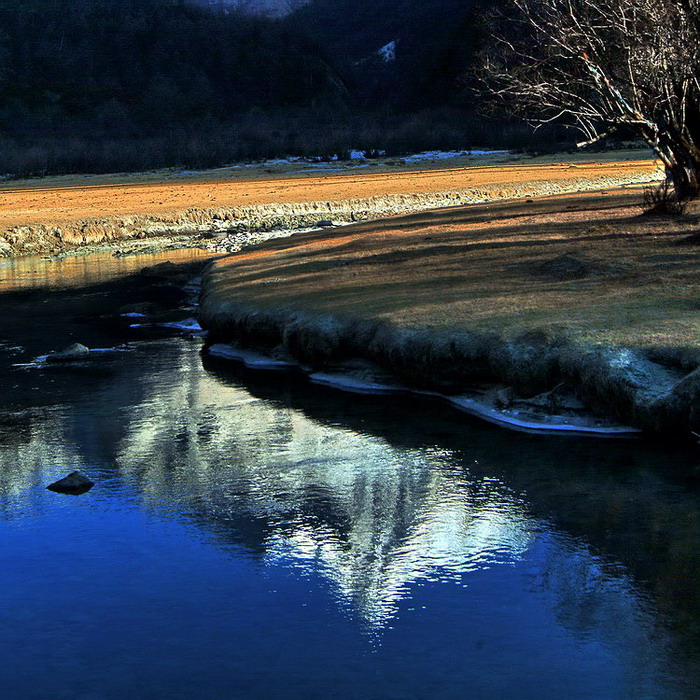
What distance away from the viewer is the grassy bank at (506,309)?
483 inches

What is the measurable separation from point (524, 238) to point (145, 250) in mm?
16921

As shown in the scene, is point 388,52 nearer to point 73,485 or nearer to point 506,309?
point 506,309

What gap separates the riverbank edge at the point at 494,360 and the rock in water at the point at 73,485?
4.78m

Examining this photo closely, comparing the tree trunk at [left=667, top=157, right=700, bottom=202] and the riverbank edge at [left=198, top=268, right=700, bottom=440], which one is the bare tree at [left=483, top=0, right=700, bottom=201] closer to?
the tree trunk at [left=667, top=157, right=700, bottom=202]

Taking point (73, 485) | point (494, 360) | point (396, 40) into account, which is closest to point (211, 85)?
point (396, 40)

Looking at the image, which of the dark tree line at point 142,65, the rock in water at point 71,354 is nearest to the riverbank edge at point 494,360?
the rock in water at point 71,354

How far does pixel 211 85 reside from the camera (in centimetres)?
11562

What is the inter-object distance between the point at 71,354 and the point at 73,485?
7269mm

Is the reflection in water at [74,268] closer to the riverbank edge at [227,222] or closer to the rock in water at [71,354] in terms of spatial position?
the riverbank edge at [227,222]

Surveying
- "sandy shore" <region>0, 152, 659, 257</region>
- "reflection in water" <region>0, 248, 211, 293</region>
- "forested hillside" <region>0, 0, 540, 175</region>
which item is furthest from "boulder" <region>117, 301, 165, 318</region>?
"forested hillside" <region>0, 0, 540, 175</region>

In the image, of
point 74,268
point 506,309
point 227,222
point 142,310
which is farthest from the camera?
point 227,222

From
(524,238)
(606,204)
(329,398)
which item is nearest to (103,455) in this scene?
(329,398)

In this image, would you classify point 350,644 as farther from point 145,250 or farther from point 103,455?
point 145,250

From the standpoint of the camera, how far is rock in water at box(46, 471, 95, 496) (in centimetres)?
1122
